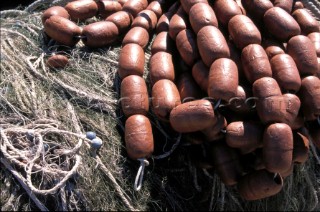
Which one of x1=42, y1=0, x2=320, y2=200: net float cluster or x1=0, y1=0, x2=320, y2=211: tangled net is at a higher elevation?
x1=42, y1=0, x2=320, y2=200: net float cluster

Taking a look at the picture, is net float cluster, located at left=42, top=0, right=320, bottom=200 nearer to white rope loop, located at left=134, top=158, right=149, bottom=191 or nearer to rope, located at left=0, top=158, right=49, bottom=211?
white rope loop, located at left=134, top=158, right=149, bottom=191

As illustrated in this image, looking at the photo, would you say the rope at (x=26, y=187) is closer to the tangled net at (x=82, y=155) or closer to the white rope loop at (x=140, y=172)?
the tangled net at (x=82, y=155)

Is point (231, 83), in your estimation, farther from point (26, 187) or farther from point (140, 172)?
point (26, 187)

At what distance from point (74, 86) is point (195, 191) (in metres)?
0.84

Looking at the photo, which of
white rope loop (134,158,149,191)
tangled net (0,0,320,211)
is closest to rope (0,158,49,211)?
tangled net (0,0,320,211)

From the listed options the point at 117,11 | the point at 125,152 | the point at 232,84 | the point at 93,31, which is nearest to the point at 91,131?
the point at 125,152

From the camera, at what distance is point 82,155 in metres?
2.17

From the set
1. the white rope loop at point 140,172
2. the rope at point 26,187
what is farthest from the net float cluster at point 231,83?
the rope at point 26,187

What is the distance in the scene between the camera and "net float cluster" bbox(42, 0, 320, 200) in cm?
203

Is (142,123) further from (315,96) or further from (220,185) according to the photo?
(315,96)

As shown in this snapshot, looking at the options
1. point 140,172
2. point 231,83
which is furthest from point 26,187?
point 231,83

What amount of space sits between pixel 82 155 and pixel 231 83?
772 mm

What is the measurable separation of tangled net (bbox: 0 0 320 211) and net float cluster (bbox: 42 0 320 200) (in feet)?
0.34

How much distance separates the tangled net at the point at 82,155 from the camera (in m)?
2.07
